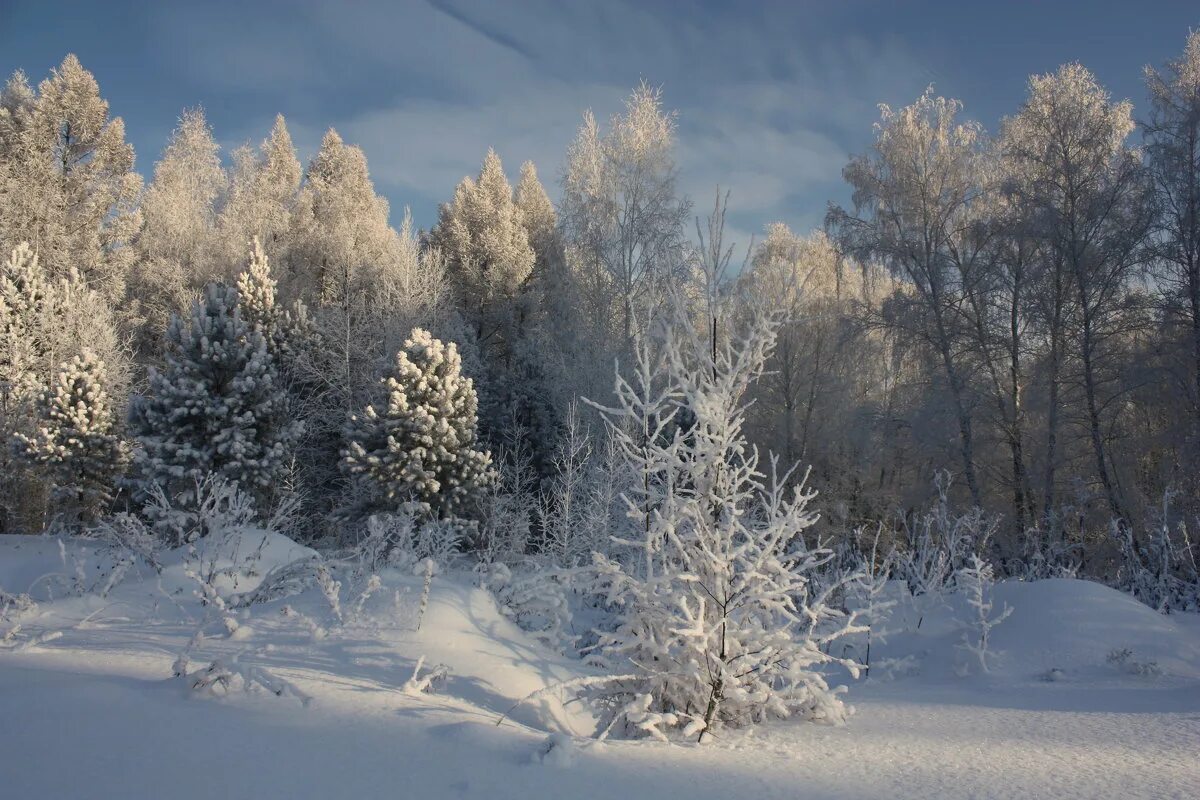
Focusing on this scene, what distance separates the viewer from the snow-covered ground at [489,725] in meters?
2.52

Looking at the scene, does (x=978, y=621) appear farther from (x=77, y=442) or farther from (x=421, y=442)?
(x=77, y=442)

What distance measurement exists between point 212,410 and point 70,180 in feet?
43.0

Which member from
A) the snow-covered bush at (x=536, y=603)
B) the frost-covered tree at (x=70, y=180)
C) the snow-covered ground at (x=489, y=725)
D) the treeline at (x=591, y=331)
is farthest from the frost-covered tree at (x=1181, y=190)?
the frost-covered tree at (x=70, y=180)

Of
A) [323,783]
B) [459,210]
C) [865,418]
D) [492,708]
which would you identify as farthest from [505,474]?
[323,783]

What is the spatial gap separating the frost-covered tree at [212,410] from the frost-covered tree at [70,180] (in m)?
8.76

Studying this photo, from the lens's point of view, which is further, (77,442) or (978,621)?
(77,442)

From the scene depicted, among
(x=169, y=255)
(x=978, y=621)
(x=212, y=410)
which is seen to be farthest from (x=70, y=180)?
(x=978, y=621)

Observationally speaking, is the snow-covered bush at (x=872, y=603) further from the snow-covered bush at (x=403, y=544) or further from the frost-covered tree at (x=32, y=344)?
the frost-covered tree at (x=32, y=344)

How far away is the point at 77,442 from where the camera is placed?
675 inches

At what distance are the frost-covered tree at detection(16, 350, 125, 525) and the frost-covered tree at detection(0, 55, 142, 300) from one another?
7430 mm

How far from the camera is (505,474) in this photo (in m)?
21.1

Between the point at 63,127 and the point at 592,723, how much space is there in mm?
28346

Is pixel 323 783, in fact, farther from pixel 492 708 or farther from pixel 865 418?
pixel 865 418

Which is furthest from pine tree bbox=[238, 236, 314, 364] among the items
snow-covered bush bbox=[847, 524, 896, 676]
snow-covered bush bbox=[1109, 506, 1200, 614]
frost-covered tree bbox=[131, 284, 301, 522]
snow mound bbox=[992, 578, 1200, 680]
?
snow-covered bush bbox=[1109, 506, 1200, 614]
